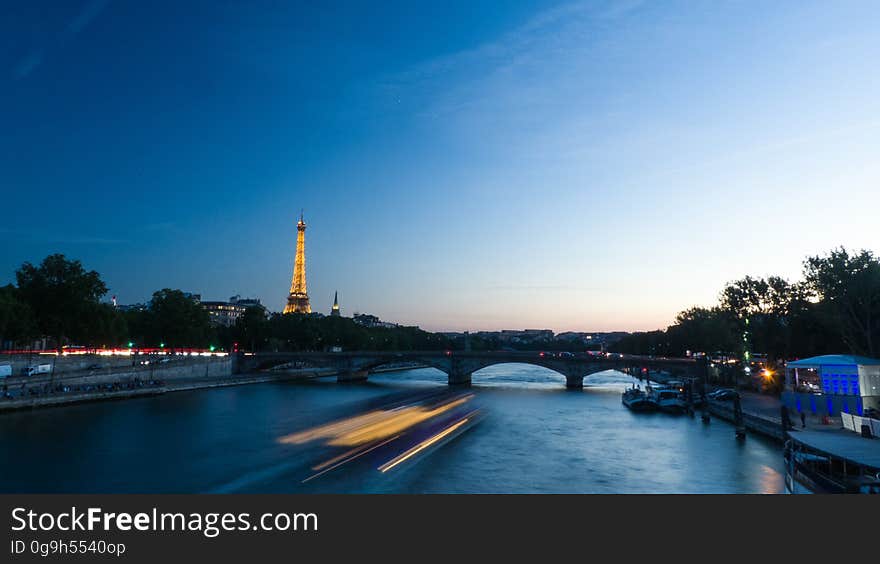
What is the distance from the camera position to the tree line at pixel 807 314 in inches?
1325

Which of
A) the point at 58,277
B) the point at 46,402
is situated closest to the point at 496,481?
the point at 46,402

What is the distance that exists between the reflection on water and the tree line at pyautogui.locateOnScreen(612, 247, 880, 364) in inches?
460

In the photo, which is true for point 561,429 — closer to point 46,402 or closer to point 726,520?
point 726,520

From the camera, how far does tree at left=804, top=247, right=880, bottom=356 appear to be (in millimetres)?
33000

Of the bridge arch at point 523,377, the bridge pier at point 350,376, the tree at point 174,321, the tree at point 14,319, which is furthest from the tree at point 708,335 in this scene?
the tree at point 14,319

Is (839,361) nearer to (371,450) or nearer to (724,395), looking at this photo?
(724,395)

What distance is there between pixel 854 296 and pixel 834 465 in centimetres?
2588

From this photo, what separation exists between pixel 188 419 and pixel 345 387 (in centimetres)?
2942

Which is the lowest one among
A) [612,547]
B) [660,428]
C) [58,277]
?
[660,428]

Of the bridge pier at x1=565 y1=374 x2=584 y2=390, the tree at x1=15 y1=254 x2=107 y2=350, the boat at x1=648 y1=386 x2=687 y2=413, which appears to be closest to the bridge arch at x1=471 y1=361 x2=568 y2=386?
the bridge pier at x1=565 y1=374 x2=584 y2=390

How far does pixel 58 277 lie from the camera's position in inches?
2032

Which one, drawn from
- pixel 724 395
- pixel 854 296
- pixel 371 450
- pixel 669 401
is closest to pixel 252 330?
pixel 669 401

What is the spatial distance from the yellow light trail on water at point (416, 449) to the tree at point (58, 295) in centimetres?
4029

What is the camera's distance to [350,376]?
72.0 meters
